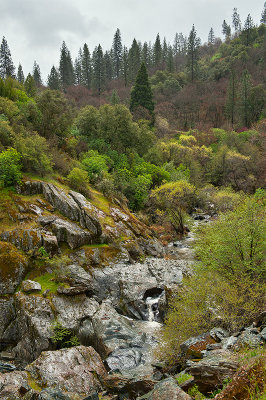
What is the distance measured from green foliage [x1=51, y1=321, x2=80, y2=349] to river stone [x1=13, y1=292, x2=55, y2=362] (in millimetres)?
278

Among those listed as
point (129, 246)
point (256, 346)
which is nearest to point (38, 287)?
point (129, 246)

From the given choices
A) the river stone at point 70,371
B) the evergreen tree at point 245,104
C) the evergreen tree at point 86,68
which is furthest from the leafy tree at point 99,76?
the river stone at point 70,371

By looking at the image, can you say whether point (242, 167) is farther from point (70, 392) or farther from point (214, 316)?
point (70, 392)

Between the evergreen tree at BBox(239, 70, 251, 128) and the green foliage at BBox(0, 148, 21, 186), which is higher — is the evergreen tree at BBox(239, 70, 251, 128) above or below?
above

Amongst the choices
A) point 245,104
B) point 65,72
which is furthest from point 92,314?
point 65,72

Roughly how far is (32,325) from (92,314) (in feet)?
10.2

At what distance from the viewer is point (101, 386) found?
10250mm

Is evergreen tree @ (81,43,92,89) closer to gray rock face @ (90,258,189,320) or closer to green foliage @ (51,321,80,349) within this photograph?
gray rock face @ (90,258,189,320)

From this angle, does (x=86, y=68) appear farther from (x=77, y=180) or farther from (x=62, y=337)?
(x=62, y=337)

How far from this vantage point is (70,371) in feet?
33.9

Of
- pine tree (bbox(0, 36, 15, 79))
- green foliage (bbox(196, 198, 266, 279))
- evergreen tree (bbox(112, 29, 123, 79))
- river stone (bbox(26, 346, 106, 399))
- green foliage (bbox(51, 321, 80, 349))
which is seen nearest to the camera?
river stone (bbox(26, 346, 106, 399))

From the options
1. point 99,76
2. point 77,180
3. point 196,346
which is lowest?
point 196,346

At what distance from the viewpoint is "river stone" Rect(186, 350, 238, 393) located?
254 inches

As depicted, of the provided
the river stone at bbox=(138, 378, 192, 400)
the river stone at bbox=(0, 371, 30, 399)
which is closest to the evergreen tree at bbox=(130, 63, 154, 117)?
the river stone at bbox=(0, 371, 30, 399)
